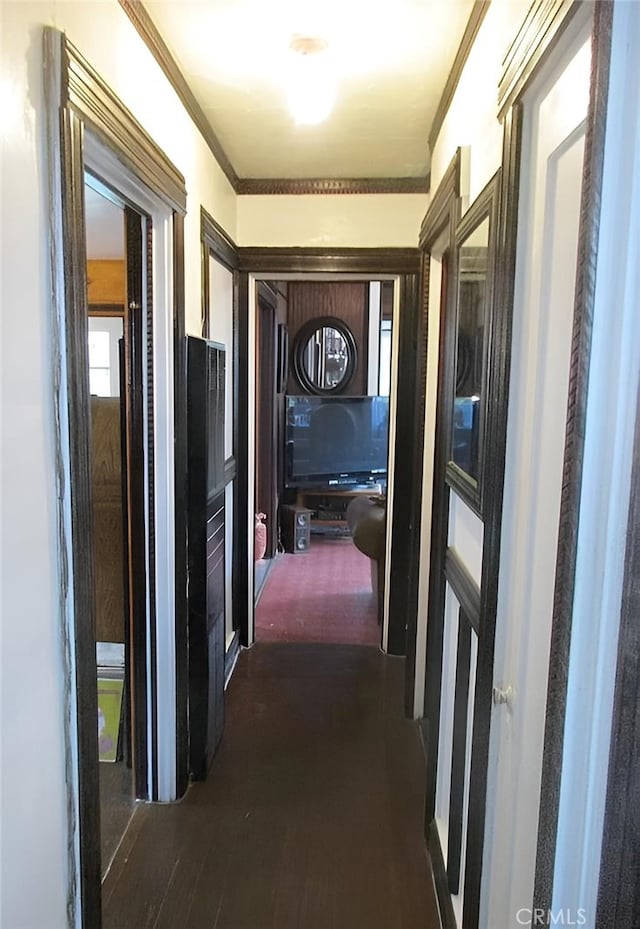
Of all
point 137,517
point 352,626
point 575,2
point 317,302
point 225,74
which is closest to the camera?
point 575,2

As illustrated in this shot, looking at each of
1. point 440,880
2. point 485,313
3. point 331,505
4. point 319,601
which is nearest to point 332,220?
point 485,313

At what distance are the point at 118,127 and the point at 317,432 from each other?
14.2 ft

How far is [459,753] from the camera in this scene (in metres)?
1.78

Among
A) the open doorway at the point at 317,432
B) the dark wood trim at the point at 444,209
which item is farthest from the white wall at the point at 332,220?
the open doorway at the point at 317,432

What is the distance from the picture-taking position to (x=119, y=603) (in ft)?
8.73

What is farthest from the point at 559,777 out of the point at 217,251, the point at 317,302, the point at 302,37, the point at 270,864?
the point at 317,302

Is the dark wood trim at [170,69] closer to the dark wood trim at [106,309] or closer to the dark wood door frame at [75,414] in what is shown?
the dark wood door frame at [75,414]

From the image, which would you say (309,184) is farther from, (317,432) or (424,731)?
(317,432)

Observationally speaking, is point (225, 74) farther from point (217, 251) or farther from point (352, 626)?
point (352, 626)

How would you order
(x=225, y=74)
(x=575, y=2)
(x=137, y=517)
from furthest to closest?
(x=137, y=517)
(x=225, y=74)
(x=575, y=2)

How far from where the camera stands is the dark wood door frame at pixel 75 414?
117 centimetres

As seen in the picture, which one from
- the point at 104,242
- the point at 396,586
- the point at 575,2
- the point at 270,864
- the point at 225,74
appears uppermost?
the point at 225,74

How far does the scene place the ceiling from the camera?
166 cm

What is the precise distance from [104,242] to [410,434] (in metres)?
1.88
